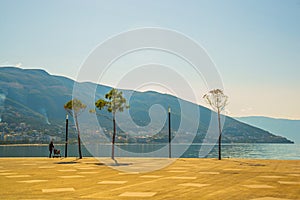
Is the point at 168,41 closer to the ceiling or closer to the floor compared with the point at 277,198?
closer to the ceiling

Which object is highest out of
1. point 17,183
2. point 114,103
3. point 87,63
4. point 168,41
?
point 168,41

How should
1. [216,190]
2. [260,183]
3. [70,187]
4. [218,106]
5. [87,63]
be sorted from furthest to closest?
[218,106], [87,63], [260,183], [70,187], [216,190]

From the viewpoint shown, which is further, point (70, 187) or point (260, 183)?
point (260, 183)

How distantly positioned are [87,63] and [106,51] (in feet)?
8.49

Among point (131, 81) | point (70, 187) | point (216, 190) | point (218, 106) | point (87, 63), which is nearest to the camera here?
point (216, 190)

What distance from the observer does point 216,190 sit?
15.1 meters

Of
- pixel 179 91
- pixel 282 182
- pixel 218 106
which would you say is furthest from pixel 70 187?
pixel 218 106

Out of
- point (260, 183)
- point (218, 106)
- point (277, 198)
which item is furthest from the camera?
point (218, 106)

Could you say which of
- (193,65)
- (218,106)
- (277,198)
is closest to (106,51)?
(193,65)

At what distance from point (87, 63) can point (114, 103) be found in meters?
6.54

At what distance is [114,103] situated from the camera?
41.4 metres

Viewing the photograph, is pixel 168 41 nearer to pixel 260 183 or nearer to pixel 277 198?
pixel 260 183

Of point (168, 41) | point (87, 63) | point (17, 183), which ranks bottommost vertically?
point (17, 183)

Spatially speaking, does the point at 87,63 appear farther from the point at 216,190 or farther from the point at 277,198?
the point at 277,198
